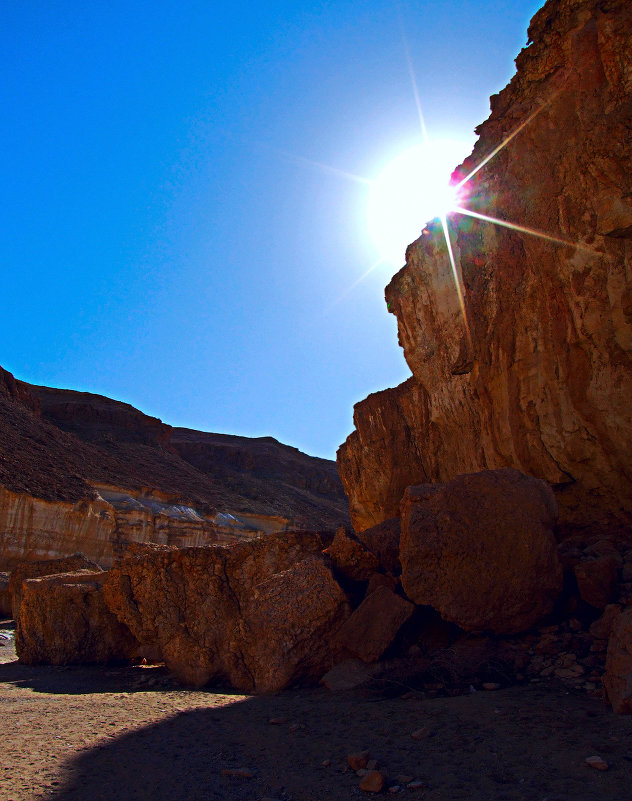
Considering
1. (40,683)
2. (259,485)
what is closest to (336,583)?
(40,683)

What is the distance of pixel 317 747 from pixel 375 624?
168 centimetres

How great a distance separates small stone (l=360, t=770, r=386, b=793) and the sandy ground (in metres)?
0.09

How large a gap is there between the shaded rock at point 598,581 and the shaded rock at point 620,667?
3.47ft

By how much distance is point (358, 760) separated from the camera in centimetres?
290

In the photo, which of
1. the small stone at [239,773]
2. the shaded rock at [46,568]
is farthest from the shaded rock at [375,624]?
the shaded rock at [46,568]

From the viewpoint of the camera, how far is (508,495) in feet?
15.5

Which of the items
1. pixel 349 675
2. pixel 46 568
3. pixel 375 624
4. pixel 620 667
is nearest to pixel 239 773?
pixel 349 675

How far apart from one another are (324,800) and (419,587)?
2.31 meters

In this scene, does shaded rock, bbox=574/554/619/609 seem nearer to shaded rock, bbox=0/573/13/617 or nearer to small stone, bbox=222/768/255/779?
small stone, bbox=222/768/255/779

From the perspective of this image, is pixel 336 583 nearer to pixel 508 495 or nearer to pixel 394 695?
pixel 394 695

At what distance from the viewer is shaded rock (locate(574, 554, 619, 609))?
4.42m

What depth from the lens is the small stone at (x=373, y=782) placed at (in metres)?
2.58

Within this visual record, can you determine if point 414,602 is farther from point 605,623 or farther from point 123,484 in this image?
point 123,484

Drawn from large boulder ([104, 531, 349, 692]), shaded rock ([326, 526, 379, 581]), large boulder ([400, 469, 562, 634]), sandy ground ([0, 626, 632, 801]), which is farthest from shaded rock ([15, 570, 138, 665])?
large boulder ([400, 469, 562, 634])
